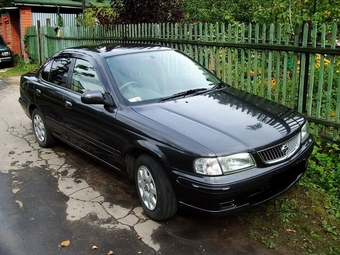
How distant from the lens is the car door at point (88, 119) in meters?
4.14

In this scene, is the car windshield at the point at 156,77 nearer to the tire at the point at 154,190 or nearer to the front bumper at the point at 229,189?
the tire at the point at 154,190

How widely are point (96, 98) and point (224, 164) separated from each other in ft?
5.47

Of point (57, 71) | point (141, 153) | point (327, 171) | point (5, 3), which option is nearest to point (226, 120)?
point (141, 153)

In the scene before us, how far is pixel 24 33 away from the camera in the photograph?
60.8 ft

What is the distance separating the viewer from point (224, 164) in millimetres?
3123

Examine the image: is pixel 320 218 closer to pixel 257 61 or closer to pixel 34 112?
pixel 257 61

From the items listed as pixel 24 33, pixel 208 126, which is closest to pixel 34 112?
pixel 208 126

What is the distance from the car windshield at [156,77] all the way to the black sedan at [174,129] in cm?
1

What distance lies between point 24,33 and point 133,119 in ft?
55.4

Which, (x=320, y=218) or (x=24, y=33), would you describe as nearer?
(x=320, y=218)

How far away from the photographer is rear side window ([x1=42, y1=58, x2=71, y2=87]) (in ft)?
17.0

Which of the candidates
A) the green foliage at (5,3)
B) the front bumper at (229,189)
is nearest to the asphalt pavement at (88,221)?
the front bumper at (229,189)

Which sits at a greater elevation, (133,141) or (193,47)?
(193,47)

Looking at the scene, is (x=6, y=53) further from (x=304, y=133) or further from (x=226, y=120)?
(x=304, y=133)
